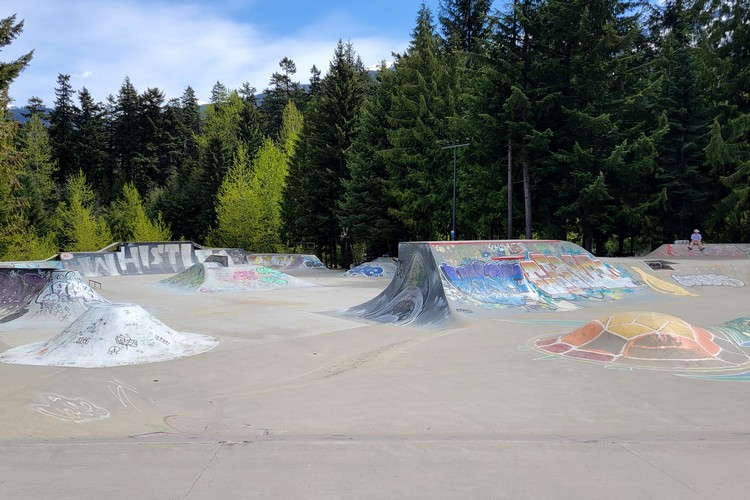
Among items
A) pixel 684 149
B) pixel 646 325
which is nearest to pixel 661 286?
pixel 646 325

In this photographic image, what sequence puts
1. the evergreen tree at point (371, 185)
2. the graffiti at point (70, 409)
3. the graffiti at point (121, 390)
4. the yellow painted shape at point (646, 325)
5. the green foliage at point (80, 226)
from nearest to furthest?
the graffiti at point (70, 409) → the graffiti at point (121, 390) → the yellow painted shape at point (646, 325) → the evergreen tree at point (371, 185) → the green foliage at point (80, 226)

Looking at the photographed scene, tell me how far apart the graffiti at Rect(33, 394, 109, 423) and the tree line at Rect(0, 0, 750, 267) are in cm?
2424

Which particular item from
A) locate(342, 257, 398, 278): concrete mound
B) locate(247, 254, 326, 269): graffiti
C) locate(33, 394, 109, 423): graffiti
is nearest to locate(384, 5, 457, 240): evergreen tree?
locate(342, 257, 398, 278): concrete mound

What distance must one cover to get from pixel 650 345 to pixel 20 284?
55.8 ft

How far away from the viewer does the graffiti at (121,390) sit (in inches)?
255

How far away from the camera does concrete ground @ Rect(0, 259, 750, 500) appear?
3930mm

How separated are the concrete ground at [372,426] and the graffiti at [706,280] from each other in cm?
1472

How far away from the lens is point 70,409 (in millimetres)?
6121

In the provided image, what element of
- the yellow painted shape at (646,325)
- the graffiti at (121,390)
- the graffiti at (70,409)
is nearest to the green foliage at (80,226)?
the graffiti at (121,390)

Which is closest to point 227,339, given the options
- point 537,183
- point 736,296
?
point 736,296

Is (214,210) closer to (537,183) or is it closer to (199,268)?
(199,268)

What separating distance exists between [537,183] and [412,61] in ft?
46.3

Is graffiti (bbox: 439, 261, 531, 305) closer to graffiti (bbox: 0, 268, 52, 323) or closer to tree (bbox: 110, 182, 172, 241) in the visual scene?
graffiti (bbox: 0, 268, 52, 323)

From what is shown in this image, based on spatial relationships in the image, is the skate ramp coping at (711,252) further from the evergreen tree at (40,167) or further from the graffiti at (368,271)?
the evergreen tree at (40,167)
